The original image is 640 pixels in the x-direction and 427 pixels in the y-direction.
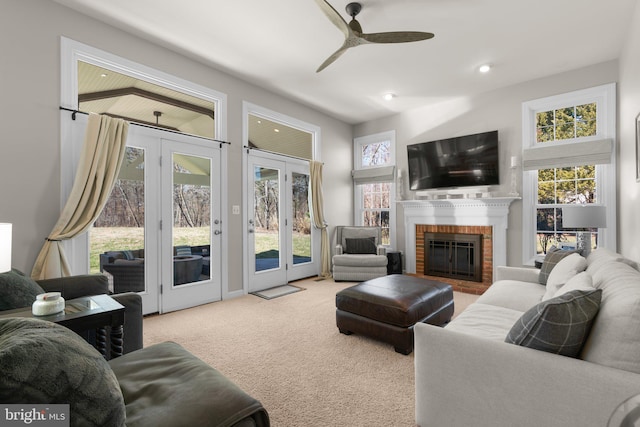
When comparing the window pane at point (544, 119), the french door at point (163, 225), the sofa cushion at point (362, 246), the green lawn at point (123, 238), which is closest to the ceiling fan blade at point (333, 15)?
the french door at point (163, 225)

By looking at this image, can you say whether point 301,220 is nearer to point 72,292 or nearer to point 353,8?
point 353,8

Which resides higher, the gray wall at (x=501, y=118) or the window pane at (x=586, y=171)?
the gray wall at (x=501, y=118)

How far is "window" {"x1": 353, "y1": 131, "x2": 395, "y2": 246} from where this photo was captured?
5.86m

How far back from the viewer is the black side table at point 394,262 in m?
5.26

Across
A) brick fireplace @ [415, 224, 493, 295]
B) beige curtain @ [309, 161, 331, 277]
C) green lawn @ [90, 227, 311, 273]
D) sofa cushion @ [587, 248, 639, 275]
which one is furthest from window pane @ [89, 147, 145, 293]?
brick fireplace @ [415, 224, 493, 295]

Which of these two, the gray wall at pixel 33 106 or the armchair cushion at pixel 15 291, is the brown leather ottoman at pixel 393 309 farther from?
the gray wall at pixel 33 106

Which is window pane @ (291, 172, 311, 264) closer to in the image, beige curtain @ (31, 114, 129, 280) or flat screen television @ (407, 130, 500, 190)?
flat screen television @ (407, 130, 500, 190)

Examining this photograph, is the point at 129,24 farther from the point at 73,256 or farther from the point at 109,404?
the point at 109,404

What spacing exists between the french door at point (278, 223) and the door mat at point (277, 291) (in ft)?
0.34

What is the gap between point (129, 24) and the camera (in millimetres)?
3086

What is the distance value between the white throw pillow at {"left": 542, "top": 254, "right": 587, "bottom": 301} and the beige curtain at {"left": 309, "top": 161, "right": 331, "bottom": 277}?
12.0 ft

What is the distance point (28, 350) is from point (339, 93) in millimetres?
4770

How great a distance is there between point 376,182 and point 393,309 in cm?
389
